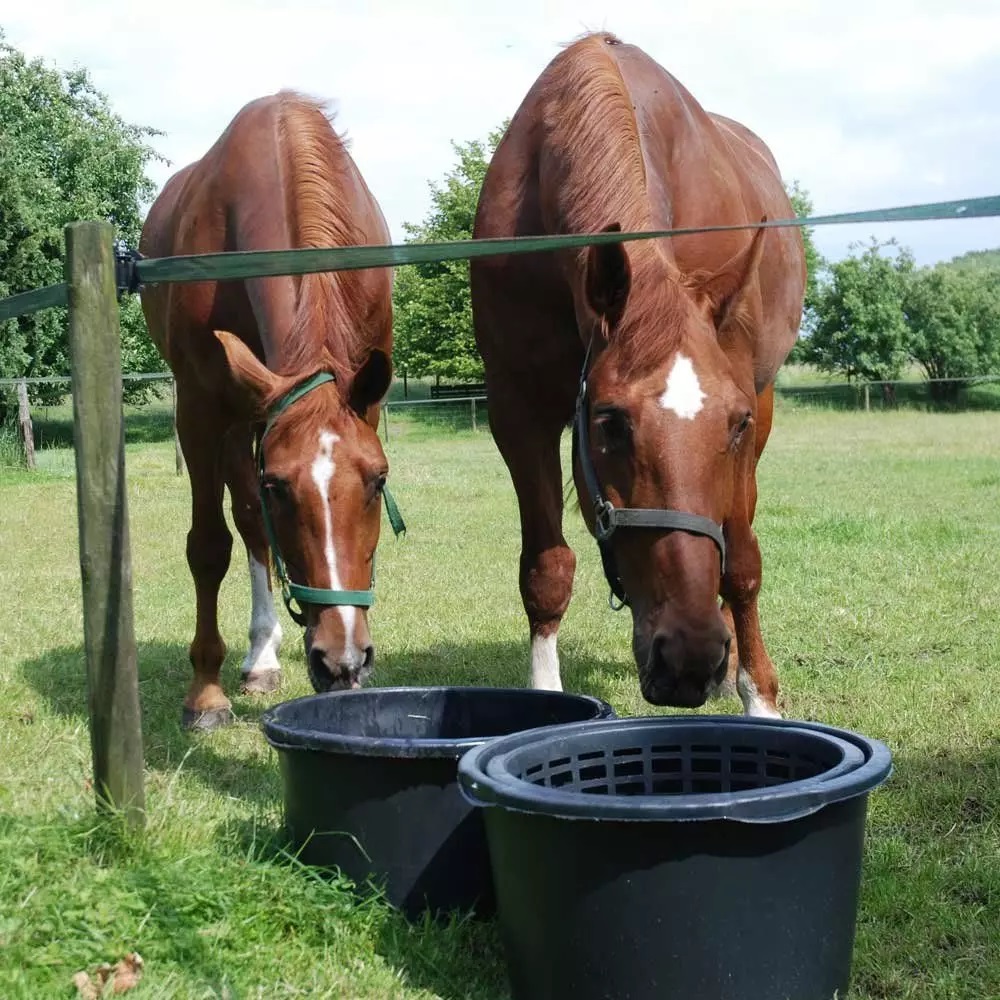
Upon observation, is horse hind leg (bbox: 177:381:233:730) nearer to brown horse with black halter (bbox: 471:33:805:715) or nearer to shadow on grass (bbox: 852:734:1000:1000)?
brown horse with black halter (bbox: 471:33:805:715)

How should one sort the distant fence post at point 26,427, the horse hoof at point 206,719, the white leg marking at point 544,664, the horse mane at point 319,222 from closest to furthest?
the horse mane at point 319,222, the white leg marking at point 544,664, the horse hoof at point 206,719, the distant fence post at point 26,427

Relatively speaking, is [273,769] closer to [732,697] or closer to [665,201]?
[732,697]

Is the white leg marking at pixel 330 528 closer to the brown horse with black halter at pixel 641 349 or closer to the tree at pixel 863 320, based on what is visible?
the brown horse with black halter at pixel 641 349

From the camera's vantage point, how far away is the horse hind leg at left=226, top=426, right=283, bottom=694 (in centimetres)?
496

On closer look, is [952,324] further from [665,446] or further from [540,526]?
[665,446]

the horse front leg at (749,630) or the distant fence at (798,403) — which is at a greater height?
the distant fence at (798,403)

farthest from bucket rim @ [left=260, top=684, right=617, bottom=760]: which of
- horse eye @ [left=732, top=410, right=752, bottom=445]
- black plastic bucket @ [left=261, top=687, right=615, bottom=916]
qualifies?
horse eye @ [left=732, top=410, right=752, bottom=445]

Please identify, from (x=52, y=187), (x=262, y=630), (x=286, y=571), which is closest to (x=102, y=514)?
(x=286, y=571)

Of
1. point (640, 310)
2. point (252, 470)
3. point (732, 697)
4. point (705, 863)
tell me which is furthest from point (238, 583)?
point (705, 863)

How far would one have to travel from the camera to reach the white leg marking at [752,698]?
4.10 meters

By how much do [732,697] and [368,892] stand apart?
243 cm

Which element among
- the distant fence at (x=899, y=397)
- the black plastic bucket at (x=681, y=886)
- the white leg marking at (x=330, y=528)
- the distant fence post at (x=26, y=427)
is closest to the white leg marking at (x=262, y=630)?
the white leg marking at (x=330, y=528)

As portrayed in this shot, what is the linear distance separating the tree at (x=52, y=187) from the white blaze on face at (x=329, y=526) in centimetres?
2234

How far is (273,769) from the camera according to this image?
12.6 ft
